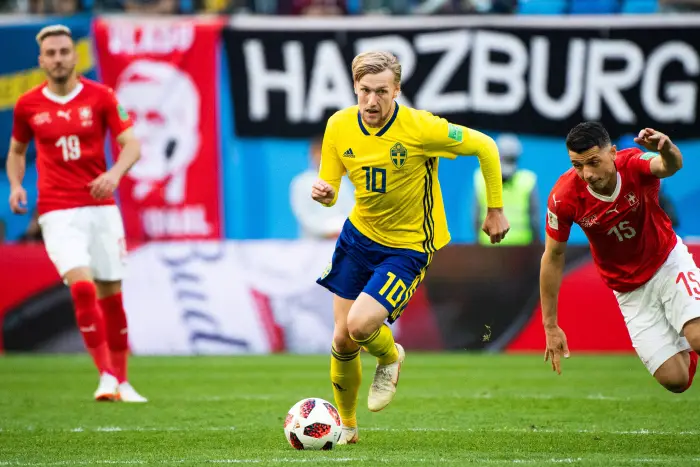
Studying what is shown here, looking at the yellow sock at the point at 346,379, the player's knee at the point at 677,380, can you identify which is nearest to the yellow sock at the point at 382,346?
the yellow sock at the point at 346,379

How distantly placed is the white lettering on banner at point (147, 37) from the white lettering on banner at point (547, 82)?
181 inches

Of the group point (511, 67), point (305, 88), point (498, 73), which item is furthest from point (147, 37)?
point (511, 67)

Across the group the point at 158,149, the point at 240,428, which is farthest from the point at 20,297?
the point at 240,428

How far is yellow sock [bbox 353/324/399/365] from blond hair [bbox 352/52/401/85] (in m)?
1.41

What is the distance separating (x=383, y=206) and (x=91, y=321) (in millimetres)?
3150

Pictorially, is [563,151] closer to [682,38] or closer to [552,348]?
[682,38]

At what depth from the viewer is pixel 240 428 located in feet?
24.3

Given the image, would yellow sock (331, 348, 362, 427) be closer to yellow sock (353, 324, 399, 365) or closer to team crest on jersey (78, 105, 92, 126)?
yellow sock (353, 324, 399, 365)

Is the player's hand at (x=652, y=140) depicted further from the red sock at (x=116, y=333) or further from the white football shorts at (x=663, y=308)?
the red sock at (x=116, y=333)

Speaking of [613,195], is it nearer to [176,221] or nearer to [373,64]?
[373,64]

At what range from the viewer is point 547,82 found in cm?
1548

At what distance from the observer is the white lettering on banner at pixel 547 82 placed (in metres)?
15.4

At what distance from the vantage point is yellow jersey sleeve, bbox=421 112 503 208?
657 centimetres

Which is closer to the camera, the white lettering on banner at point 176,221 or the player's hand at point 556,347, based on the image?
the player's hand at point 556,347
